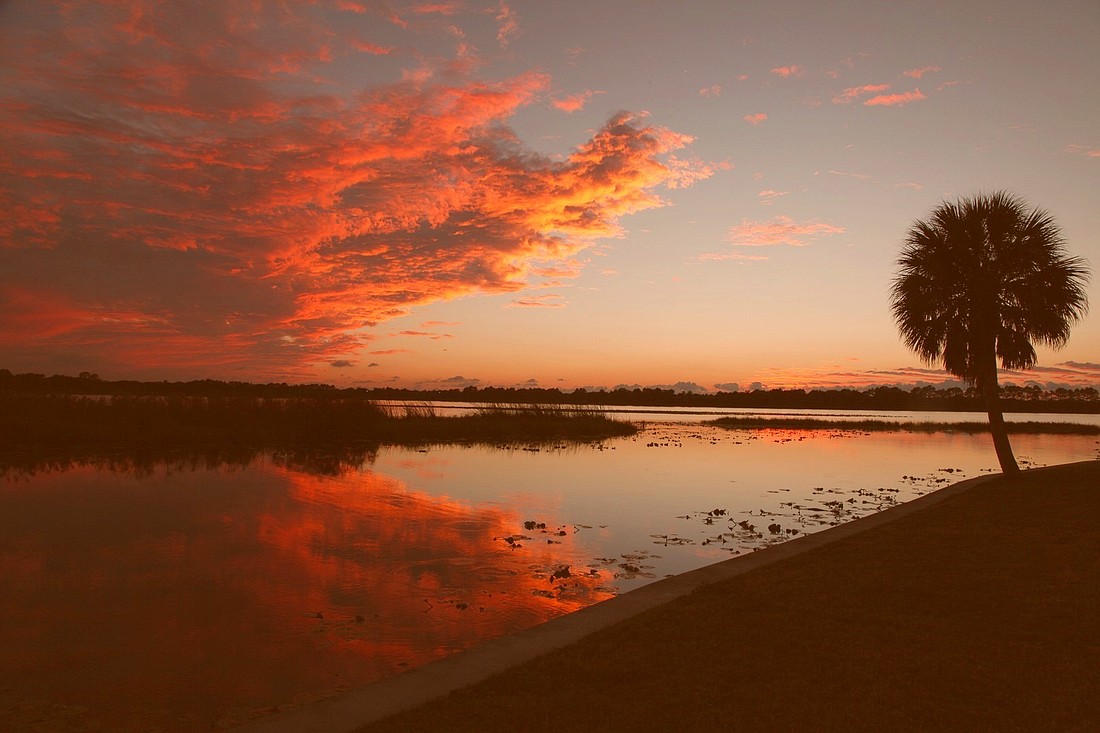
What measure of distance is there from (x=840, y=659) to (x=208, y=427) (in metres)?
38.0

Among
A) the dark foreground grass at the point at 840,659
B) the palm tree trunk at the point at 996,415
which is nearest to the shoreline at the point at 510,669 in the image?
the dark foreground grass at the point at 840,659

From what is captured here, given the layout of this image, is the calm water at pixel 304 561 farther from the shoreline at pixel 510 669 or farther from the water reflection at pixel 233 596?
the shoreline at pixel 510 669

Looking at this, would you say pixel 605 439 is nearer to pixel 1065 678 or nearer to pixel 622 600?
pixel 622 600

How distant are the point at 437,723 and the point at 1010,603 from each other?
7633 millimetres

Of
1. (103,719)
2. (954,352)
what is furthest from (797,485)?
(103,719)

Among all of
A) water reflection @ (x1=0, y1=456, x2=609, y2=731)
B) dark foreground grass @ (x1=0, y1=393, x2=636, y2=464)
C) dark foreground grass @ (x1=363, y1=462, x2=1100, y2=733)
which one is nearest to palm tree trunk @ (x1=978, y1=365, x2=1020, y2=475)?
dark foreground grass @ (x1=363, y1=462, x2=1100, y2=733)

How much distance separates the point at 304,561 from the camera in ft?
43.6

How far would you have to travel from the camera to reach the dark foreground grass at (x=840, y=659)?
557cm

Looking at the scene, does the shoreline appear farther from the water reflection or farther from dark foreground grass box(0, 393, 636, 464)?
dark foreground grass box(0, 393, 636, 464)

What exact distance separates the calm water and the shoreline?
97 cm

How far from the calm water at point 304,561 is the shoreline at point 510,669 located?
97 centimetres

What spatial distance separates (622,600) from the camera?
9867 mm

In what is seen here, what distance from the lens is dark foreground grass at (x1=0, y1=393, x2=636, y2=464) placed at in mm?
31125

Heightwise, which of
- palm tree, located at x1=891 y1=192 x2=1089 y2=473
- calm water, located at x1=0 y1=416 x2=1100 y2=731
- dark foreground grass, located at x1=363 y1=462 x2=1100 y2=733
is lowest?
calm water, located at x1=0 y1=416 x2=1100 y2=731
